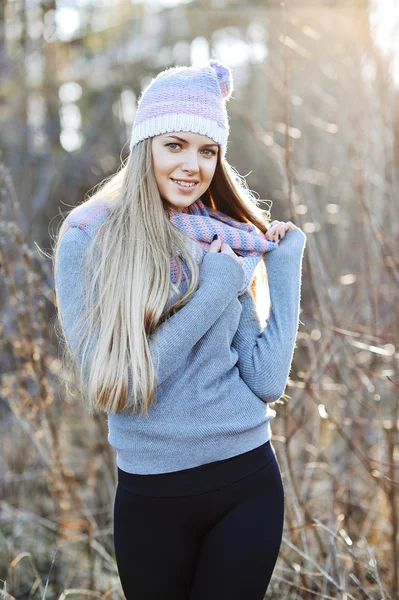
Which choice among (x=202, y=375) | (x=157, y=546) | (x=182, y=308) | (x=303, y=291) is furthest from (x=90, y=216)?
(x=303, y=291)

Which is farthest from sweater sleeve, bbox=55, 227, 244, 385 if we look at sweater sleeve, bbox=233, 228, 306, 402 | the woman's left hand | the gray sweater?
the woman's left hand

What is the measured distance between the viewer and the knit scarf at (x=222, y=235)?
1.74m

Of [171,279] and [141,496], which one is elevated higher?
[171,279]

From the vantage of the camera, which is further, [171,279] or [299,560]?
[299,560]

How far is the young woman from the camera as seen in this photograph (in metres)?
1.56

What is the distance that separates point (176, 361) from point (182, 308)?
0.13 m

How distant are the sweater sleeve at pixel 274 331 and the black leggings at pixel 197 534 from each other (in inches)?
8.2

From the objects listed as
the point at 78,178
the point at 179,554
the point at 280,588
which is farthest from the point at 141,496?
the point at 78,178

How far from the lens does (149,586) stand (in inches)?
63.7

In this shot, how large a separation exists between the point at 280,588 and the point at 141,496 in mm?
1249

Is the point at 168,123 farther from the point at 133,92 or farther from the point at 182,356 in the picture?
the point at 133,92

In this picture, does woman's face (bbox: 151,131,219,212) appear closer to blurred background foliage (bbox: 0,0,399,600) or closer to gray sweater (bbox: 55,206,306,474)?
gray sweater (bbox: 55,206,306,474)

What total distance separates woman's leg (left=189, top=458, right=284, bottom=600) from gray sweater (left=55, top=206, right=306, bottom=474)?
0.13 m

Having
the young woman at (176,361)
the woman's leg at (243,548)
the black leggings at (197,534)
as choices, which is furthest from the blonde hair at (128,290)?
the woman's leg at (243,548)
